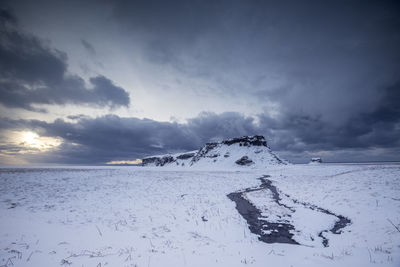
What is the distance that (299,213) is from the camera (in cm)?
1127

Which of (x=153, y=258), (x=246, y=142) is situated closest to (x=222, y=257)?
(x=153, y=258)

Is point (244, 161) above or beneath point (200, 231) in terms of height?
above

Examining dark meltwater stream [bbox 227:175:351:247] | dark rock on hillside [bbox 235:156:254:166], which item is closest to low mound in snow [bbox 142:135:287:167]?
dark rock on hillside [bbox 235:156:254:166]

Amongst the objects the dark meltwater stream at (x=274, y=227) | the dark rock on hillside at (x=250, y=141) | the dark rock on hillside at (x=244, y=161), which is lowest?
the dark meltwater stream at (x=274, y=227)

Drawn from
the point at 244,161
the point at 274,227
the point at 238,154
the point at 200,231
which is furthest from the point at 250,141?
the point at 200,231

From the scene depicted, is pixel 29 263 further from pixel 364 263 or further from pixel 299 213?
pixel 299 213

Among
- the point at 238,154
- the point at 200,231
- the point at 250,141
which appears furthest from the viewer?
the point at 250,141

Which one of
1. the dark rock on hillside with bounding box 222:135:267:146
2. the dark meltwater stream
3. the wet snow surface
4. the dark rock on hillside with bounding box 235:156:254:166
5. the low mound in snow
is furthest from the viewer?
the dark rock on hillside with bounding box 222:135:267:146

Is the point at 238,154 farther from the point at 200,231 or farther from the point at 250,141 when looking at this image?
the point at 200,231

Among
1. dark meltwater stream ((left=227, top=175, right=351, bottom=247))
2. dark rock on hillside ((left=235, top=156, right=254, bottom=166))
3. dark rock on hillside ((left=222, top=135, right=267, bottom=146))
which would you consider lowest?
dark meltwater stream ((left=227, top=175, right=351, bottom=247))

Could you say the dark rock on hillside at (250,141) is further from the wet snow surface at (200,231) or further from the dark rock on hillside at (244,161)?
the wet snow surface at (200,231)

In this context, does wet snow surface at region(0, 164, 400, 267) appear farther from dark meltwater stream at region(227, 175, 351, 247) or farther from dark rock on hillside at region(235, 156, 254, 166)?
dark rock on hillside at region(235, 156, 254, 166)

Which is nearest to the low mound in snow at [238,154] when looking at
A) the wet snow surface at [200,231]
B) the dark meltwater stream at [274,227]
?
the dark meltwater stream at [274,227]

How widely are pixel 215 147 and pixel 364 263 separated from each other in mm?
119628
